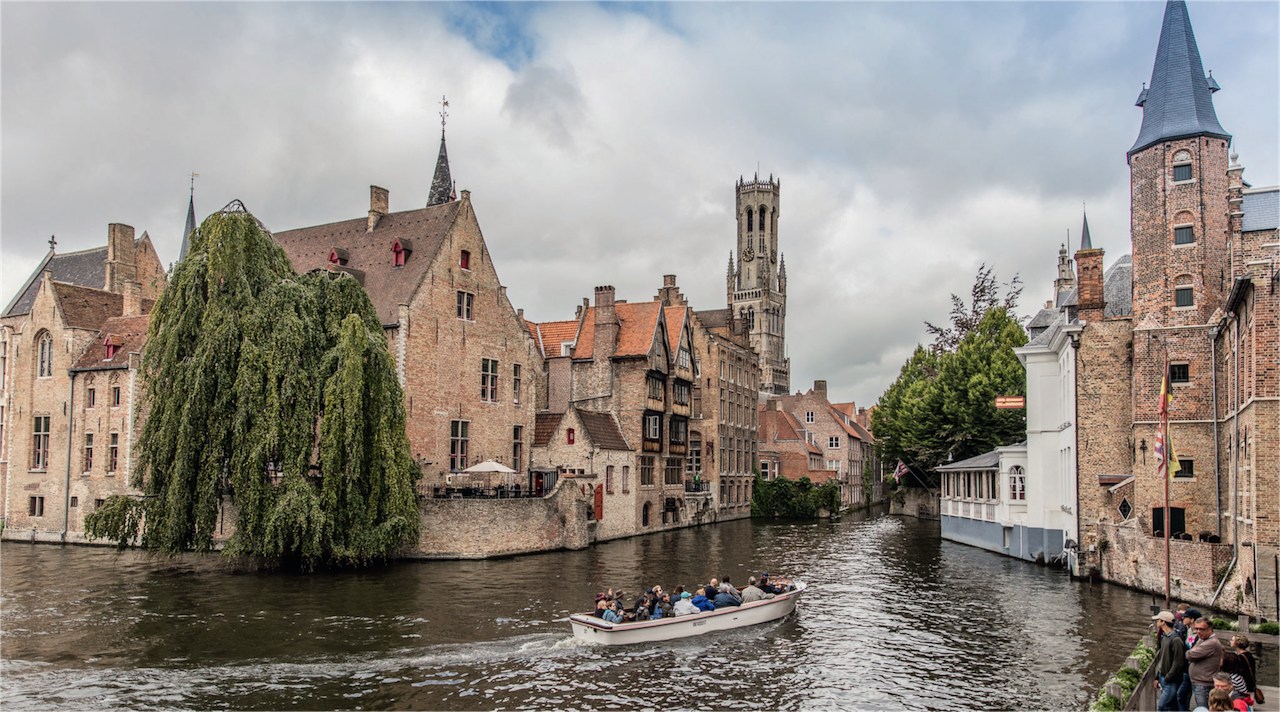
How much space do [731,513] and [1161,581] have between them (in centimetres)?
3791

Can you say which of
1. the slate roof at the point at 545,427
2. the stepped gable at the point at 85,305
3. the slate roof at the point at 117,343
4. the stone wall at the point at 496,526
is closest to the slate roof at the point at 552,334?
the slate roof at the point at 545,427

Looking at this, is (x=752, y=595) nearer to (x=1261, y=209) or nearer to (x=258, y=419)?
(x=258, y=419)

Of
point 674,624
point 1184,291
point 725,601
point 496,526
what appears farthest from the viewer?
point 496,526

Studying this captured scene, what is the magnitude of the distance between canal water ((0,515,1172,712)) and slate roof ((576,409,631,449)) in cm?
1097

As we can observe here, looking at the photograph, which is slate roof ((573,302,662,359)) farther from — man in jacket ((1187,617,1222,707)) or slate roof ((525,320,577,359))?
man in jacket ((1187,617,1222,707))

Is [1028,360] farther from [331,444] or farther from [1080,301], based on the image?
[331,444]

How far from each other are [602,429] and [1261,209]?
28006 millimetres

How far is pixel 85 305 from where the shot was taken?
42.7 metres

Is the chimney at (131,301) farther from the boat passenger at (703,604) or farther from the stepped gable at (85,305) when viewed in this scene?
the boat passenger at (703,604)

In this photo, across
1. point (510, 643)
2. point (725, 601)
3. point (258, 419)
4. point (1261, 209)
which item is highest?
point (1261, 209)

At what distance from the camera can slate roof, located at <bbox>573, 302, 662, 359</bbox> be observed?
46125 millimetres

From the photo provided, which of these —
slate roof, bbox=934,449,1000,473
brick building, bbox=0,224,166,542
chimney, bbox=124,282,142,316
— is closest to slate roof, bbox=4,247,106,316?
brick building, bbox=0,224,166,542

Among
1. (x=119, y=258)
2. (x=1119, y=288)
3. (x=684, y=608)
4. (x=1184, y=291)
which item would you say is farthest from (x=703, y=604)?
(x=119, y=258)

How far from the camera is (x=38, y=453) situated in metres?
41.2
